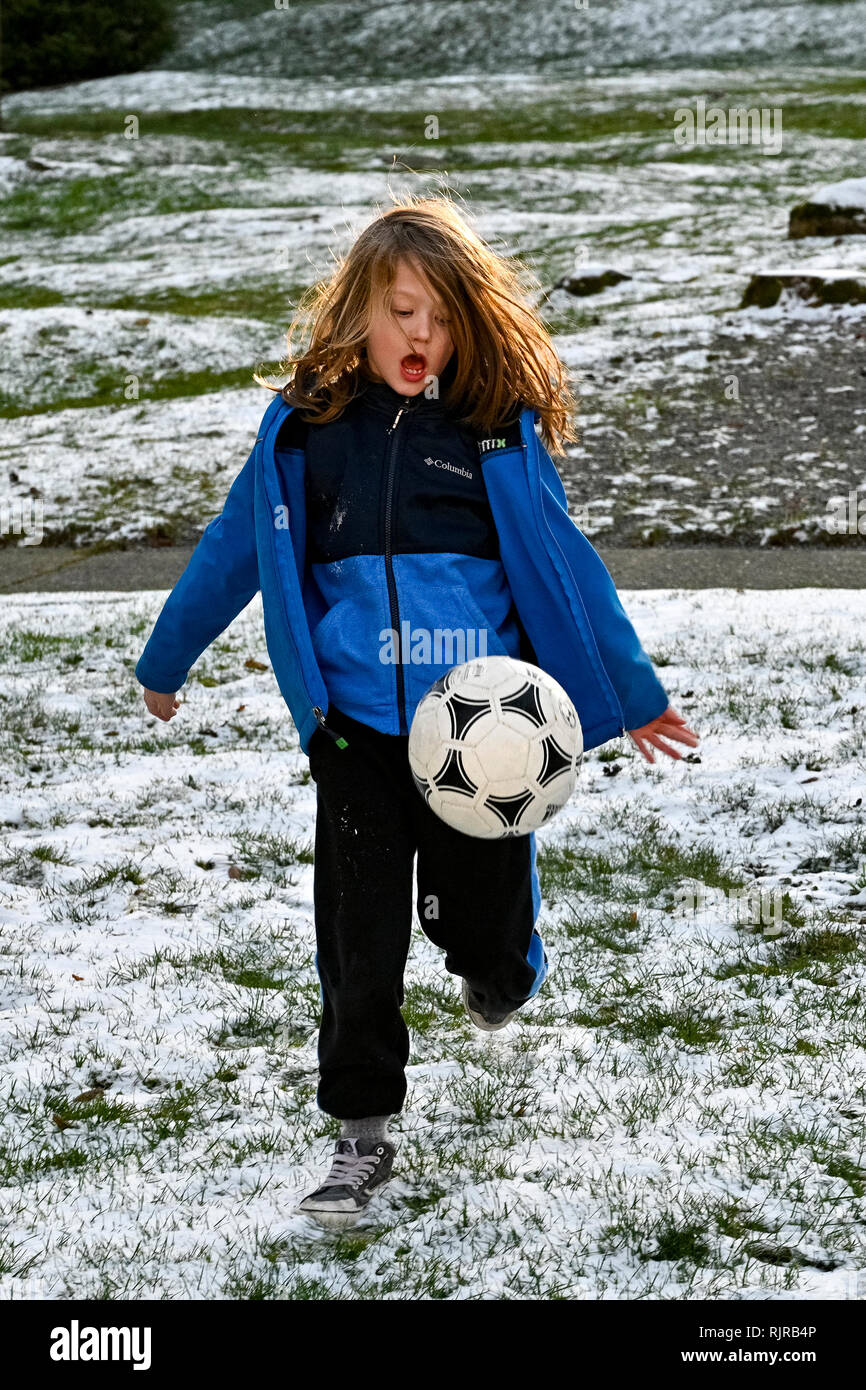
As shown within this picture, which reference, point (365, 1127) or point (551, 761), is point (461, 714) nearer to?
point (551, 761)

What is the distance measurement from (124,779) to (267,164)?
132ft

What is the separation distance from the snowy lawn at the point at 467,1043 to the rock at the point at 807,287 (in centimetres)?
1201

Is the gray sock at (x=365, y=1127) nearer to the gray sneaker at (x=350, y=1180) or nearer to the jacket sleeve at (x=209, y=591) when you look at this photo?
the gray sneaker at (x=350, y=1180)

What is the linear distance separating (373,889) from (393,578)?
0.81m

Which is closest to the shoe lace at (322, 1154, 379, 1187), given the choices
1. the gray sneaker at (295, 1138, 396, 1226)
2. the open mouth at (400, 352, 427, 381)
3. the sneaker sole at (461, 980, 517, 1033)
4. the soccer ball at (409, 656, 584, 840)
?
the gray sneaker at (295, 1138, 396, 1226)

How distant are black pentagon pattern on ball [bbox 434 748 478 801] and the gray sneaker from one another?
3.32 ft

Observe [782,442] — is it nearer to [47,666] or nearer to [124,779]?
[47,666]

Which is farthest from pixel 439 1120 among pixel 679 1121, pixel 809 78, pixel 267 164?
pixel 809 78

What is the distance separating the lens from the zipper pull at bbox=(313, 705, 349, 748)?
3.38 meters

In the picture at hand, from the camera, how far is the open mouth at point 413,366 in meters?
3.52

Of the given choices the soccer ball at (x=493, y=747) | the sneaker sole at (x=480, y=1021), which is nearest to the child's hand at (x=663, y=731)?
the soccer ball at (x=493, y=747)

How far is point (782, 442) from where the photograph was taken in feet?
46.2

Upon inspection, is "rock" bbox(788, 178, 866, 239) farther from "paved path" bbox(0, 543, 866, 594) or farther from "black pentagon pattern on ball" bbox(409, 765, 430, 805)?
"black pentagon pattern on ball" bbox(409, 765, 430, 805)

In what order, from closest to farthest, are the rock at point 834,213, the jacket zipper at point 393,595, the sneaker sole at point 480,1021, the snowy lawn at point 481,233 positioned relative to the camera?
the jacket zipper at point 393,595, the sneaker sole at point 480,1021, the snowy lawn at point 481,233, the rock at point 834,213
